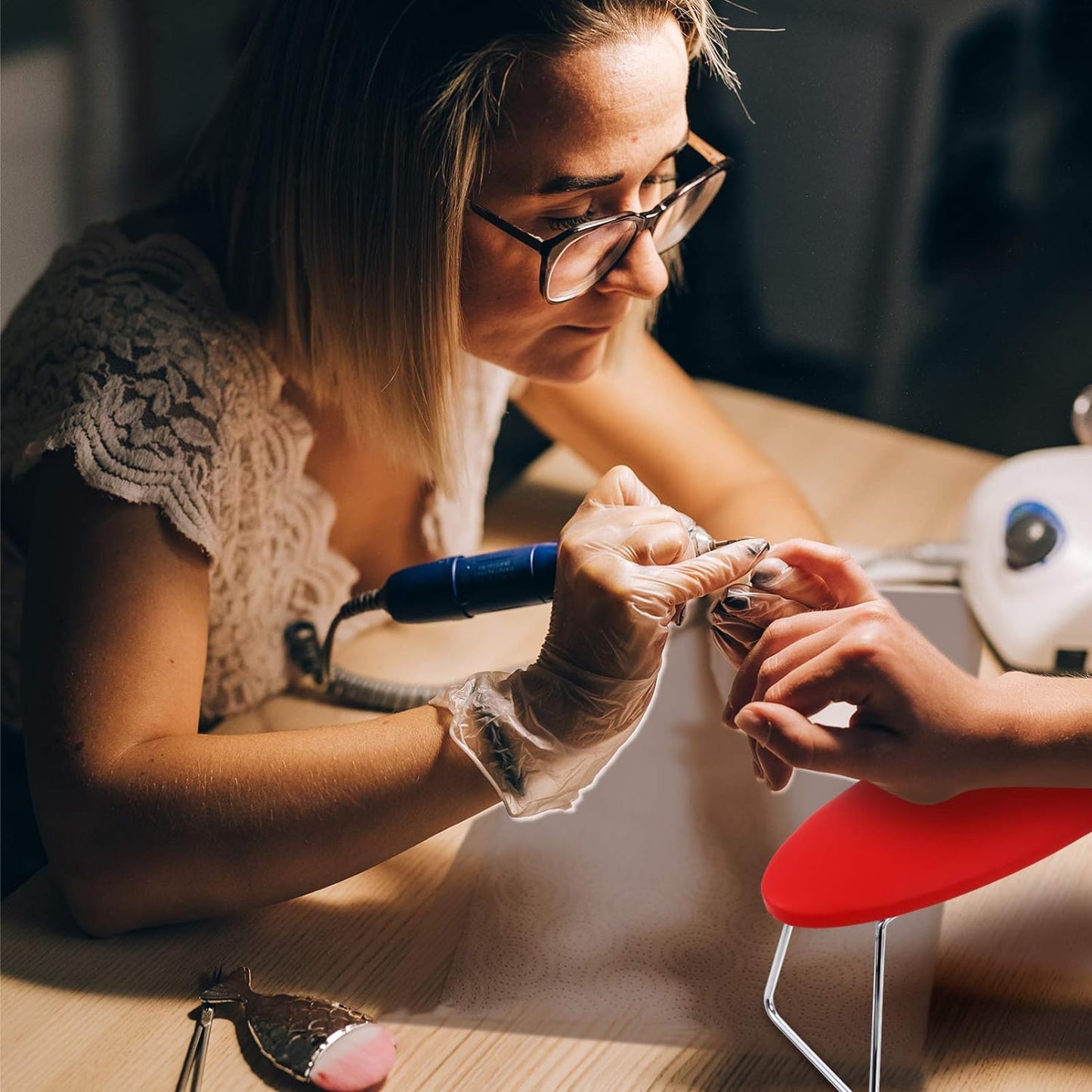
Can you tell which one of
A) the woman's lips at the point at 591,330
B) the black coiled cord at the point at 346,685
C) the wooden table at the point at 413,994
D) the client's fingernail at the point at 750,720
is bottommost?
the wooden table at the point at 413,994

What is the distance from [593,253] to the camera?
607mm

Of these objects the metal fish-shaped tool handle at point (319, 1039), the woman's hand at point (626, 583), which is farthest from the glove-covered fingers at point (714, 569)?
the metal fish-shaped tool handle at point (319, 1039)

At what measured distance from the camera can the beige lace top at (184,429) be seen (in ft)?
2.09

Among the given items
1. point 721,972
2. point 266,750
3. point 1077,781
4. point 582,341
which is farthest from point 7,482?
point 1077,781

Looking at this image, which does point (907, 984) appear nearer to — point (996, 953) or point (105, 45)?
point (996, 953)

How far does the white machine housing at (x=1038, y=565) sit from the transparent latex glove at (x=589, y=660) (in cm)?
31

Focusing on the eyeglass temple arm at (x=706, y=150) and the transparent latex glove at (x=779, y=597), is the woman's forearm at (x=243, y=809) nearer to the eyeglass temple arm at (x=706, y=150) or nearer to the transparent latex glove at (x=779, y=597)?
the transparent latex glove at (x=779, y=597)

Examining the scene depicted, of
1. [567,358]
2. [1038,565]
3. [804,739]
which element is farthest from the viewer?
[1038,565]

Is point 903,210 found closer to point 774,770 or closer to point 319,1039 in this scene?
point 774,770

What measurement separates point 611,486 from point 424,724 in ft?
0.50

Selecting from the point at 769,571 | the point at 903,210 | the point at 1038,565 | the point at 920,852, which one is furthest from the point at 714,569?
the point at 1038,565

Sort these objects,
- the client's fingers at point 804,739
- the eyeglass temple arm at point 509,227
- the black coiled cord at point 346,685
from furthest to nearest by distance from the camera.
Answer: the black coiled cord at point 346,685 → the eyeglass temple arm at point 509,227 → the client's fingers at point 804,739

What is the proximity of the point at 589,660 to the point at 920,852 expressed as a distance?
0.17m

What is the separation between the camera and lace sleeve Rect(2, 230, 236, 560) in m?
0.63
